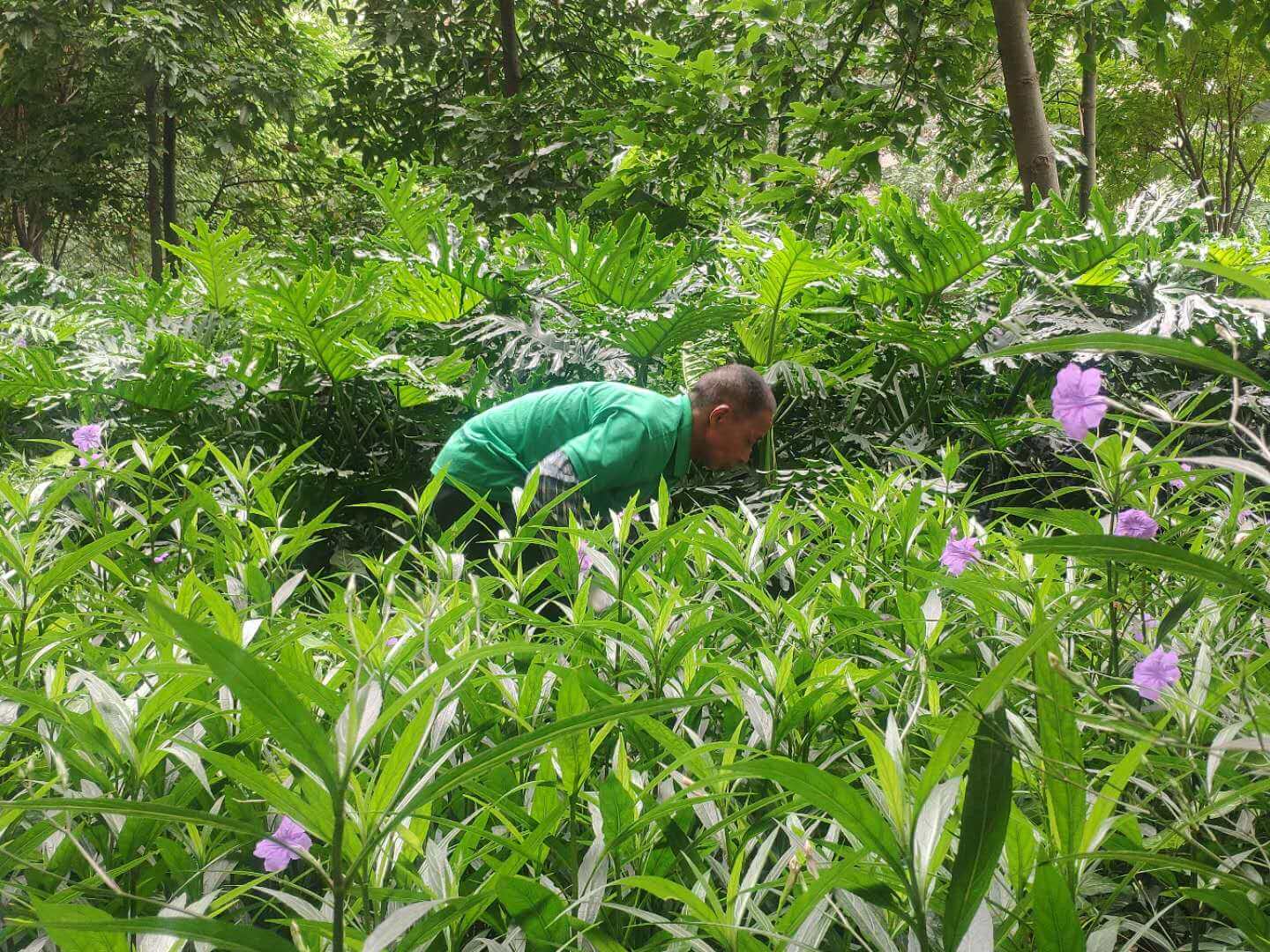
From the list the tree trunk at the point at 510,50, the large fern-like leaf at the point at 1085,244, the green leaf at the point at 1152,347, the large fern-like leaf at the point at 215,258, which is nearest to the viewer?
the green leaf at the point at 1152,347

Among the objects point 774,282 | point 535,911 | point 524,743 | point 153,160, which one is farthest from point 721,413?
point 153,160

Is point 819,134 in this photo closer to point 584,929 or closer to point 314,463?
point 314,463

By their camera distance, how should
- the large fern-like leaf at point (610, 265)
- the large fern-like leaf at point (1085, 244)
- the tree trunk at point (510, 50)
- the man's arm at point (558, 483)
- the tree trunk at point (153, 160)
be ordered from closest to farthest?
the man's arm at point (558, 483) → the large fern-like leaf at point (1085, 244) → the large fern-like leaf at point (610, 265) → the tree trunk at point (510, 50) → the tree trunk at point (153, 160)

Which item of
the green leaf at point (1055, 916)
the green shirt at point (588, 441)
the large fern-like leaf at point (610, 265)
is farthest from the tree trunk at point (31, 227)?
the green leaf at point (1055, 916)

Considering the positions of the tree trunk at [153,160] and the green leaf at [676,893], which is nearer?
the green leaf at [676,893]

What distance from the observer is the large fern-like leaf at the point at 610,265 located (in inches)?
147

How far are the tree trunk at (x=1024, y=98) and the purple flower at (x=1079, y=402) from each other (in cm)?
351

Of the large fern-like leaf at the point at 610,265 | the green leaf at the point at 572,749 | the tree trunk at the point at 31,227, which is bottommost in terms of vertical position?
the green leaf at the point at 572,749

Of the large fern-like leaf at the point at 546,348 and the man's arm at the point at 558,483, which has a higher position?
the large fern-like leaf at the point at 546,348

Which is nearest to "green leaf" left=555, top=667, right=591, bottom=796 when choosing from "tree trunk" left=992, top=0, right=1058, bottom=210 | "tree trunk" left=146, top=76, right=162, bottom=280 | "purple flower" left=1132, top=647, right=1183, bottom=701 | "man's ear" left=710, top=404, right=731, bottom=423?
"purple flower" left=1132, top=647, right=1183, bottom=701

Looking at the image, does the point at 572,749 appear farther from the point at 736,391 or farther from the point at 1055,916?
the point at 736,391

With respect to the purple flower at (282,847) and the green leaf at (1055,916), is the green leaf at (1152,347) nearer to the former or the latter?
the green leaf at (1055,916)

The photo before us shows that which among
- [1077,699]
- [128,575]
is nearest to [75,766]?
[128,575]

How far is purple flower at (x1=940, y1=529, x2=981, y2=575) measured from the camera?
1317 millimetres
